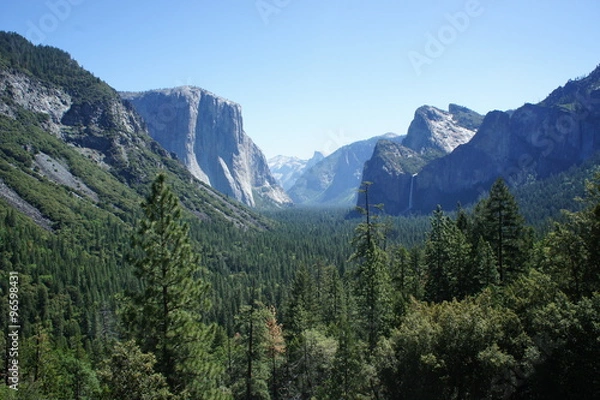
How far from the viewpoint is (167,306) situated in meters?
19.3

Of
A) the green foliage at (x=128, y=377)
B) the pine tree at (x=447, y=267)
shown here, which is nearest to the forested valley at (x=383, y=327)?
the green foliage at (x=128, y=377)

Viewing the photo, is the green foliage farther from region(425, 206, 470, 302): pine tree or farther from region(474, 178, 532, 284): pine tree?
region(474, 178, 532, 284): pine tree

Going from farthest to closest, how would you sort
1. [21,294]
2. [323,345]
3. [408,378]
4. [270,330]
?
[21,294]
[270,330]
[323,345]
[408,378]

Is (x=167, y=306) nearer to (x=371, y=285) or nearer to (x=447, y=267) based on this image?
(x=371, y=285)

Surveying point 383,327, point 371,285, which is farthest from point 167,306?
point 383,327

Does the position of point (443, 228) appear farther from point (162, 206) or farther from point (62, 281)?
point (62, 281)

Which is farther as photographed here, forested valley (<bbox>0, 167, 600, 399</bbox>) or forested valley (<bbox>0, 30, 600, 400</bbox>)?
forested valley (<bbox>0, 30, 600, 400</bbox>)

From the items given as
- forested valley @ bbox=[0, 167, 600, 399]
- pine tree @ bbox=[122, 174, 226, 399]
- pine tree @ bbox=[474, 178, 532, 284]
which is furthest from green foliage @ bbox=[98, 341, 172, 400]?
pine tree @ bbox=[474, 178, 532, 284]

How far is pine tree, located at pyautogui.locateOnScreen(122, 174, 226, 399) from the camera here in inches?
747

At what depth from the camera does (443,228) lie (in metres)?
48.1

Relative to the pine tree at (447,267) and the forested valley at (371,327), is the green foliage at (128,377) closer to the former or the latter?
the forested valley at (371,327)

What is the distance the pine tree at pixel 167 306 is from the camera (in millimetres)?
18969

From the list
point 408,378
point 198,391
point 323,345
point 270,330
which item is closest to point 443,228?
point 323,345

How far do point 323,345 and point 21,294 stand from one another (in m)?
84.5
